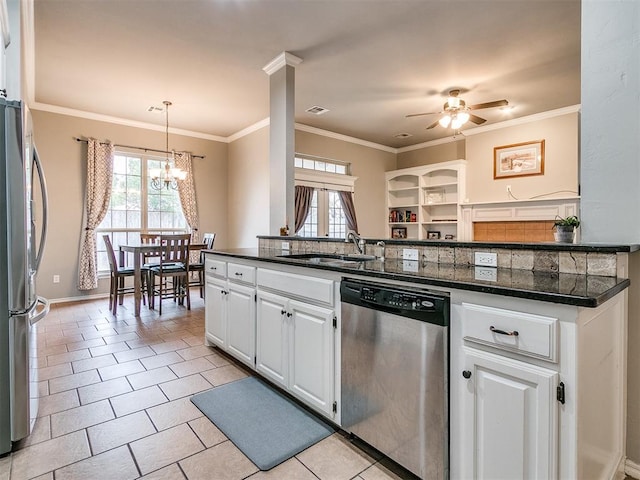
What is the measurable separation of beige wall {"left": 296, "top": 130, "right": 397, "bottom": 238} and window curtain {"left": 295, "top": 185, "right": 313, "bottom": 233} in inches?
28.3

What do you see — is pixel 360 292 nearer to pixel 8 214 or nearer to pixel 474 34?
pixel 8 214

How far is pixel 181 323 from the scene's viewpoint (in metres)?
4.15

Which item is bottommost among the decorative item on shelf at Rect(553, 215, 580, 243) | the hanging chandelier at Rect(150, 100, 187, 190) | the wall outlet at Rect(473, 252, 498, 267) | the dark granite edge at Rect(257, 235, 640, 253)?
the wall outlet at Rect(473, 252, 498, 267)

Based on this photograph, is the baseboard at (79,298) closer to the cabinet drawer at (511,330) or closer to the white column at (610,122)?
the cabinet drawer at (511,330)

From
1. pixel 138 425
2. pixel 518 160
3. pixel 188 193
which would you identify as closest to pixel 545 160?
pixel 518 160

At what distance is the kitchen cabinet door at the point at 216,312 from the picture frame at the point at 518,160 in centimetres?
513

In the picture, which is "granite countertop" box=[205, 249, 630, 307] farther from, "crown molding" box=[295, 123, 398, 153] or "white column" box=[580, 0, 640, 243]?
"crown molding" box=[295, 123, 398, 153]

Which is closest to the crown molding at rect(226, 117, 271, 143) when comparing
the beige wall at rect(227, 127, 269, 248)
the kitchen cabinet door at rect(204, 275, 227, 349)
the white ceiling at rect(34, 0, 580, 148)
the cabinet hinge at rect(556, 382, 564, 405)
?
the beige wall at rect(227, 127, 269, 248)

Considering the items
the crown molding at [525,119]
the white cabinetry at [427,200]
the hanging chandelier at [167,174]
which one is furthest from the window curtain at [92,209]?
the crown molding at [525,119]

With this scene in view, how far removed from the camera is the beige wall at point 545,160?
5250mm

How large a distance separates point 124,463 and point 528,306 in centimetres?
193

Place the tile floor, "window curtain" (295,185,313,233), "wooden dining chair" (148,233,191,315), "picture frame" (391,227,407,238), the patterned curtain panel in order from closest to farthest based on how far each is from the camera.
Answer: the tile floor, "wooden dining chair" (148,233,191,315), "window curtain" (295,185,313,233), the patterned curtain panel, "picture frame" (391,227,407,238)

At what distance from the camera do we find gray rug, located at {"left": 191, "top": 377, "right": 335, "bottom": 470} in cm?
181

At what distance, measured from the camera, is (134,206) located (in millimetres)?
5949
